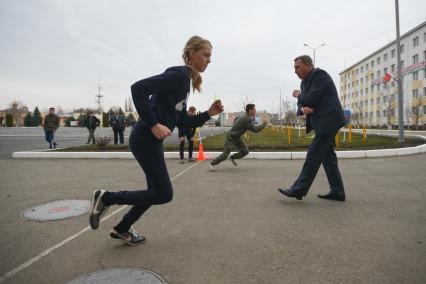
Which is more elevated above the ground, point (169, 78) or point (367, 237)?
point (169, 78)

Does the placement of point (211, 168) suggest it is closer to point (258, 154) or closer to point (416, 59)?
point (258, 154)

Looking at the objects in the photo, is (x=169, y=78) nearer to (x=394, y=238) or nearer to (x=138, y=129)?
(x=138, y=129)

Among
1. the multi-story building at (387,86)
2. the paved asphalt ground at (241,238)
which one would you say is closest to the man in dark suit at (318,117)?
the paved asphalt ground at (241,238)

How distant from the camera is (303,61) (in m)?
4.31

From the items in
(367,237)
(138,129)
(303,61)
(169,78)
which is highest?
(303,61)

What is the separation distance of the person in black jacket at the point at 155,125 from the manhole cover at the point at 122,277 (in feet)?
1.63

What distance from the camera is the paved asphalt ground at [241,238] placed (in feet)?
7.41

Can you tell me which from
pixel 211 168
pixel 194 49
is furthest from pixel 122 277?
pixel 211 168

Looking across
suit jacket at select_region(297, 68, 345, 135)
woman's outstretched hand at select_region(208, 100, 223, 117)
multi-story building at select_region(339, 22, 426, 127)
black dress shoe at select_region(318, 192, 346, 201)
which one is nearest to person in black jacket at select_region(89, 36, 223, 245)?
woman's outstretched hand at select_region(208, 100, 223, 117)

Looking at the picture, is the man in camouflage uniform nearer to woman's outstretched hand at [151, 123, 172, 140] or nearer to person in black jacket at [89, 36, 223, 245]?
person in black jacket at [89, 36, 223, 245]

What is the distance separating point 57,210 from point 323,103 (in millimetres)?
3874

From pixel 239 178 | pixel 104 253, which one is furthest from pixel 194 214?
pixel 239 178

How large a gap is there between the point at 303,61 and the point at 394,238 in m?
2.58

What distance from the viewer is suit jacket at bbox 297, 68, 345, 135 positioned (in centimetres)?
406
